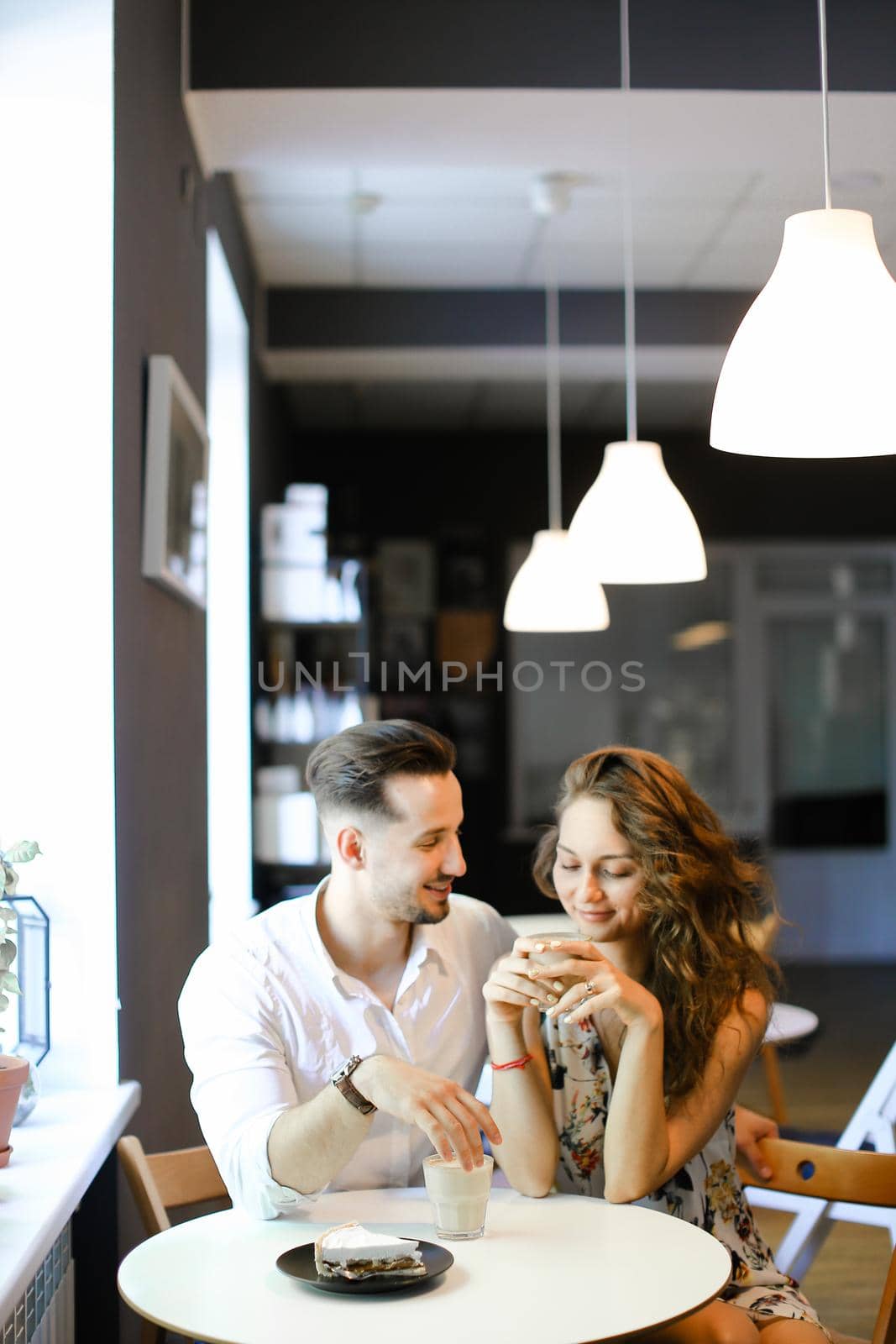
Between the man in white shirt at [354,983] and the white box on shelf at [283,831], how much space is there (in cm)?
345

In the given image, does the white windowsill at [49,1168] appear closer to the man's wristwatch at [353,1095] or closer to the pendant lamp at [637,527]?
the man's wristwatch at [353,1095]

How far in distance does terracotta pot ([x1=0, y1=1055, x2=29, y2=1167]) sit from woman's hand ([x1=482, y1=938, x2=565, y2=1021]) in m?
0.73

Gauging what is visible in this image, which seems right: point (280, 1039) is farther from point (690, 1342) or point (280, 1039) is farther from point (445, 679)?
point (445, 679)

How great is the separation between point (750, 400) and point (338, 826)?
928 millimetres

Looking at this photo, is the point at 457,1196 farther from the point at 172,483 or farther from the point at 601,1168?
the point at 172,483

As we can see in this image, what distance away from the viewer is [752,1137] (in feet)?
7.97

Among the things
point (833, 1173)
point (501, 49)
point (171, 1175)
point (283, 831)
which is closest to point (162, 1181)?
point (171, 1175)

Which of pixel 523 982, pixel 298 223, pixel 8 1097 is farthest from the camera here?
pixel 298 223

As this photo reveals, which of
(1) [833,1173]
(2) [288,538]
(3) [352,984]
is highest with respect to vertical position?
(2) [288,538]

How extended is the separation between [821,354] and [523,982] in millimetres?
927

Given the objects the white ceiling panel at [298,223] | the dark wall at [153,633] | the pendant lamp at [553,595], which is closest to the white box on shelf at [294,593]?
the white ceiling panel at [298,223]

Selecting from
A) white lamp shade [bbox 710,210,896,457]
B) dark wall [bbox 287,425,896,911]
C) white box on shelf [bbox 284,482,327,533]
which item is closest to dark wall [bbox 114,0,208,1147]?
white lamp shade [bbox 710,210,896,457]

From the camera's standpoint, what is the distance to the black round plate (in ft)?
5.32

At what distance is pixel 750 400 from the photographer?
1887 mm
